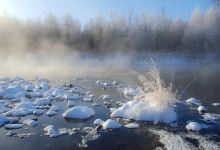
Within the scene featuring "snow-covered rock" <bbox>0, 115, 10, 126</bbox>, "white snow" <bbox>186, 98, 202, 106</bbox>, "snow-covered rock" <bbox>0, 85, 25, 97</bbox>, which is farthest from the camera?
"snow-covered rock" <bbox>0, 85, 25, 97</bbox>

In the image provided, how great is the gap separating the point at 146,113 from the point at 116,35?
51357mm

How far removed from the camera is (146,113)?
1283 cm

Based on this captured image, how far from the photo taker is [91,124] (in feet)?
40.3

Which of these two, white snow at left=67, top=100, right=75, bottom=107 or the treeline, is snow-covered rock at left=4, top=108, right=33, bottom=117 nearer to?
white snow at left=67, top=100, right=75, bottom=107

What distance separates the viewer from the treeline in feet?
186

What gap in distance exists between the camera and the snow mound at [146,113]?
12.6 m

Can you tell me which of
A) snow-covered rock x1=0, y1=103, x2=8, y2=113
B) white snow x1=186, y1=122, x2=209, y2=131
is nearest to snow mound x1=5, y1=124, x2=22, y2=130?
snow-covered rock x1=0, y1=103, x2=8, y2=113

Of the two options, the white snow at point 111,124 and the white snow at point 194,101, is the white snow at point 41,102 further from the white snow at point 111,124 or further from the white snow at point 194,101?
the white snow at point 194,101

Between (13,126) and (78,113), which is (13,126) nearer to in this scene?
(13,126)

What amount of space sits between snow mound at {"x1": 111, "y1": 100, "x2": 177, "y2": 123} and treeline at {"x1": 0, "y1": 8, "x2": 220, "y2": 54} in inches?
1754

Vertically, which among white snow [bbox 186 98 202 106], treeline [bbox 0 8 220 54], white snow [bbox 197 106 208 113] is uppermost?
treeline [bbox 0 8 220 54]

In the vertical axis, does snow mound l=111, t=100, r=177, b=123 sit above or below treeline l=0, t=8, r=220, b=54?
below

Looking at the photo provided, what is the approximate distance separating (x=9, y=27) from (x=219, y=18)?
42.3 metres

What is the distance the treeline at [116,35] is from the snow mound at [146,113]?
1754 inches
